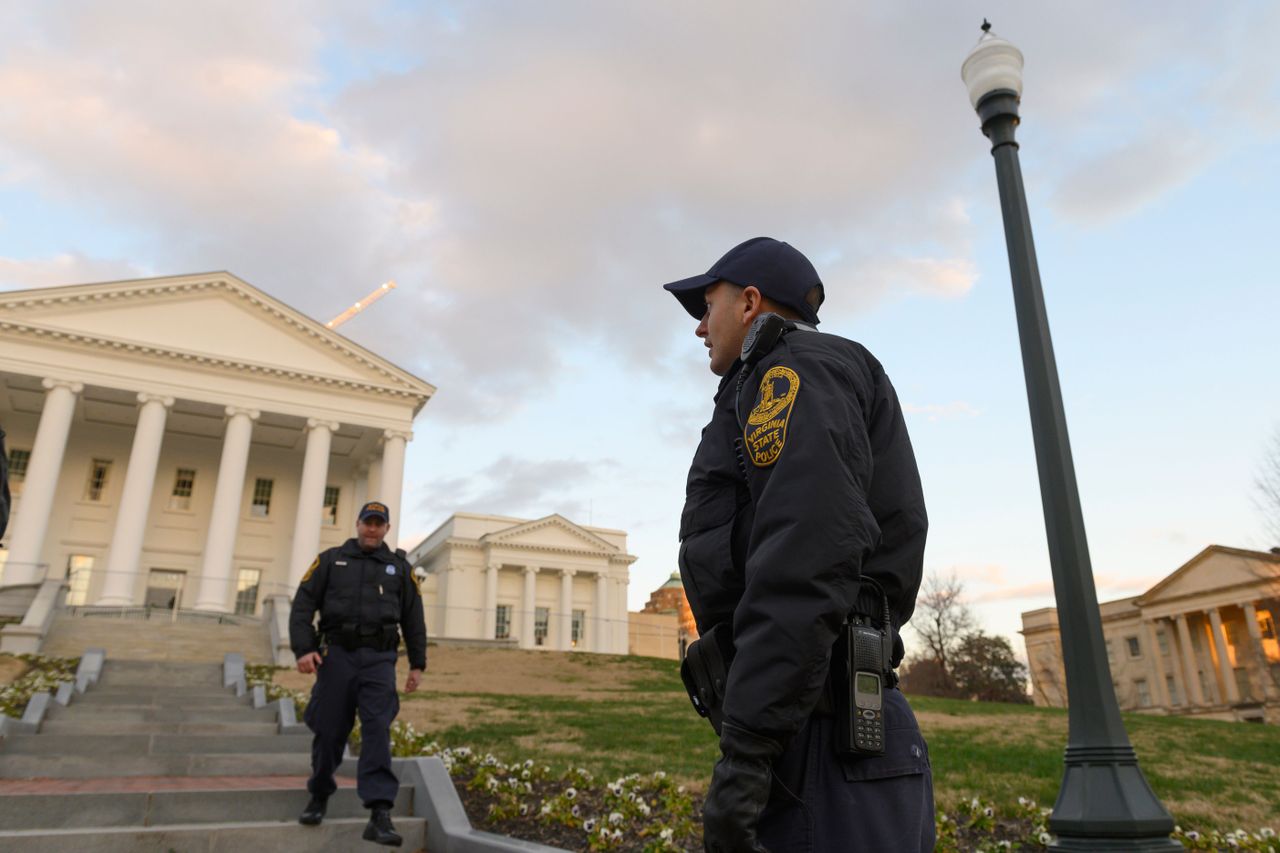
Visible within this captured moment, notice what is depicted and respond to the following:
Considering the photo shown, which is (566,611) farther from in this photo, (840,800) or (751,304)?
(840,800)

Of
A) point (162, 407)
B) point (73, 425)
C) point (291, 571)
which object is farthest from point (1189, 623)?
point (73, 425)

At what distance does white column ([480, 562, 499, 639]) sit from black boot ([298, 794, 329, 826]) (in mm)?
47124

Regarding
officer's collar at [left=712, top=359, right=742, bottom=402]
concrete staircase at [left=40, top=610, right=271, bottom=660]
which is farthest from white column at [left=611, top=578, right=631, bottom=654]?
officer's collar at [left=712, top=359, right=742, bottom=402]

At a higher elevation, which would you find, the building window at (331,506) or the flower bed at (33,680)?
the building window at (331,506)

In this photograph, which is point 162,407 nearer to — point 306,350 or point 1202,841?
point 306,350

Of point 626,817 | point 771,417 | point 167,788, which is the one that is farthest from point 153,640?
point 771,417

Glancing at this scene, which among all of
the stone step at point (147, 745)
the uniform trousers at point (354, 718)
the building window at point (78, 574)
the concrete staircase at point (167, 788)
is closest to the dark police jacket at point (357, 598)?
the uniform trousers at point (354, 718)

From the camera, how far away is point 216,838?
18.8 ft

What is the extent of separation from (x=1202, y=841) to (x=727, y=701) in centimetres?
592

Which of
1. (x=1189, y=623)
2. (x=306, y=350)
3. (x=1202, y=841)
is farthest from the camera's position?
(x=1189, y=623)

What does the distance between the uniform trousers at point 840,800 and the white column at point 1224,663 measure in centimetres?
6659

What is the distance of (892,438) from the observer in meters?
2.44

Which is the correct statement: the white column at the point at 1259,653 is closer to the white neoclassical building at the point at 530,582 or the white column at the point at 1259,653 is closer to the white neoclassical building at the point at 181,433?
the white neoclassical building at the point at 530,582

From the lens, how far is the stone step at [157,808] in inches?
239
